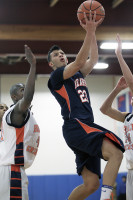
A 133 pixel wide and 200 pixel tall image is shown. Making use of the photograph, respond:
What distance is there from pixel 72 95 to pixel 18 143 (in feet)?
3.09

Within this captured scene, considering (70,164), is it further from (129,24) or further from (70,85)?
(70,85)

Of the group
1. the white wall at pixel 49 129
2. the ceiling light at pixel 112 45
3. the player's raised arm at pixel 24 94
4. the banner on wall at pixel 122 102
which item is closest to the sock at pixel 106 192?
the player's raised arm at pixel 24 94

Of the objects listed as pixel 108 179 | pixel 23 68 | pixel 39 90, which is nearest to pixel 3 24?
pixel 23 68

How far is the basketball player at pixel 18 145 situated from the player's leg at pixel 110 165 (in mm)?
1128

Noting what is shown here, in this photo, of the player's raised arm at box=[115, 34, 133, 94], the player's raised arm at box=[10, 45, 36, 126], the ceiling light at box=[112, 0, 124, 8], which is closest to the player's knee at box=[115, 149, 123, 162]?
the player's raised arm at box=[115, 34, 133, 94]

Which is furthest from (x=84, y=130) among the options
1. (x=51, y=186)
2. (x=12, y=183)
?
(x=51, y=186)

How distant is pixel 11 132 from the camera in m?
5.05

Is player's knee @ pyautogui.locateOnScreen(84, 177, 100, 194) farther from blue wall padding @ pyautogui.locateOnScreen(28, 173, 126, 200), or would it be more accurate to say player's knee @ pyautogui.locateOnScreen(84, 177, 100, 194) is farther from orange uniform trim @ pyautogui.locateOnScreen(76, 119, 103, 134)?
blue wall padding @ pyautogui.locateOnScreen(28, 173, 126, 200)

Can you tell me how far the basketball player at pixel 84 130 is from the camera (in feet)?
14.4

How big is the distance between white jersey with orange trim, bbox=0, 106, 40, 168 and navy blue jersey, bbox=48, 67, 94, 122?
21.9 inches

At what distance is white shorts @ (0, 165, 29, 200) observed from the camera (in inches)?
189

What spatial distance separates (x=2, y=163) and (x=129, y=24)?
5222 millimetres

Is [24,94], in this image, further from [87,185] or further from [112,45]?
[112,45]

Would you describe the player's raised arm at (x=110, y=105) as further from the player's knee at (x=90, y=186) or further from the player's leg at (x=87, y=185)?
the player's knee at (x=90, y=186)
